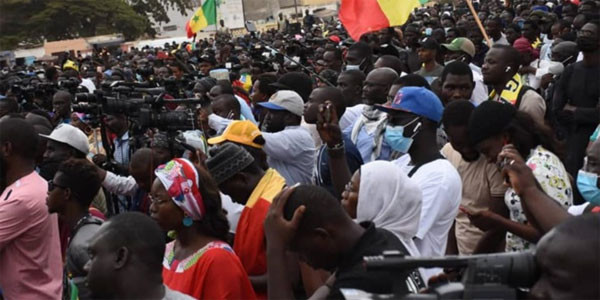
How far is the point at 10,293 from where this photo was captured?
444 centimetres

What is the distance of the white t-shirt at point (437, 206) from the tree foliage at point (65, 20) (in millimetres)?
43916

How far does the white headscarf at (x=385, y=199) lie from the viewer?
322 cm

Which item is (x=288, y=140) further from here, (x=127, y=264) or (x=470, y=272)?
(x=470, y=272)

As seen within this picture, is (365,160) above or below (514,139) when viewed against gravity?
below

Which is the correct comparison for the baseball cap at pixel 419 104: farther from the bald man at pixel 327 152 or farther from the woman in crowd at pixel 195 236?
the woman in crowd at pixel 195 236

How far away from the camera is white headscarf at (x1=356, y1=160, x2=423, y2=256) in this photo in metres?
3.22

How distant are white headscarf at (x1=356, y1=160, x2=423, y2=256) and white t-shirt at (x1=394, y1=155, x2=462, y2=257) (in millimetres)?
418

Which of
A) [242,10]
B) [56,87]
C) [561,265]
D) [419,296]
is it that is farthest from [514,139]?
[242,10]

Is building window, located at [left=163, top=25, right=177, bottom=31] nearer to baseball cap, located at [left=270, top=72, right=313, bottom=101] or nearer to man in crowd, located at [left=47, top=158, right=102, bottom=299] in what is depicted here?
baseball cap, located at [left=270, top=72, right=313, bottom=101]

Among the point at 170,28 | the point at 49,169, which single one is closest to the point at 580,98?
the point at 49,169

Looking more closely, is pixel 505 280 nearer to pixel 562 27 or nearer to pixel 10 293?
pixel 10 293

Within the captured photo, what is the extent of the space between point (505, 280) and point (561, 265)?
241mm

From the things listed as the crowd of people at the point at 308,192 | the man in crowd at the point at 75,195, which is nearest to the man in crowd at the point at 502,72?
the crowd of people at the point at 308,192

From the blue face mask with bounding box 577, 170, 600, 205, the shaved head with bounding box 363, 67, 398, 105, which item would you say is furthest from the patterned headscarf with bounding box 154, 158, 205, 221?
the shaved head with bounding box 363, 67, 398, 105
